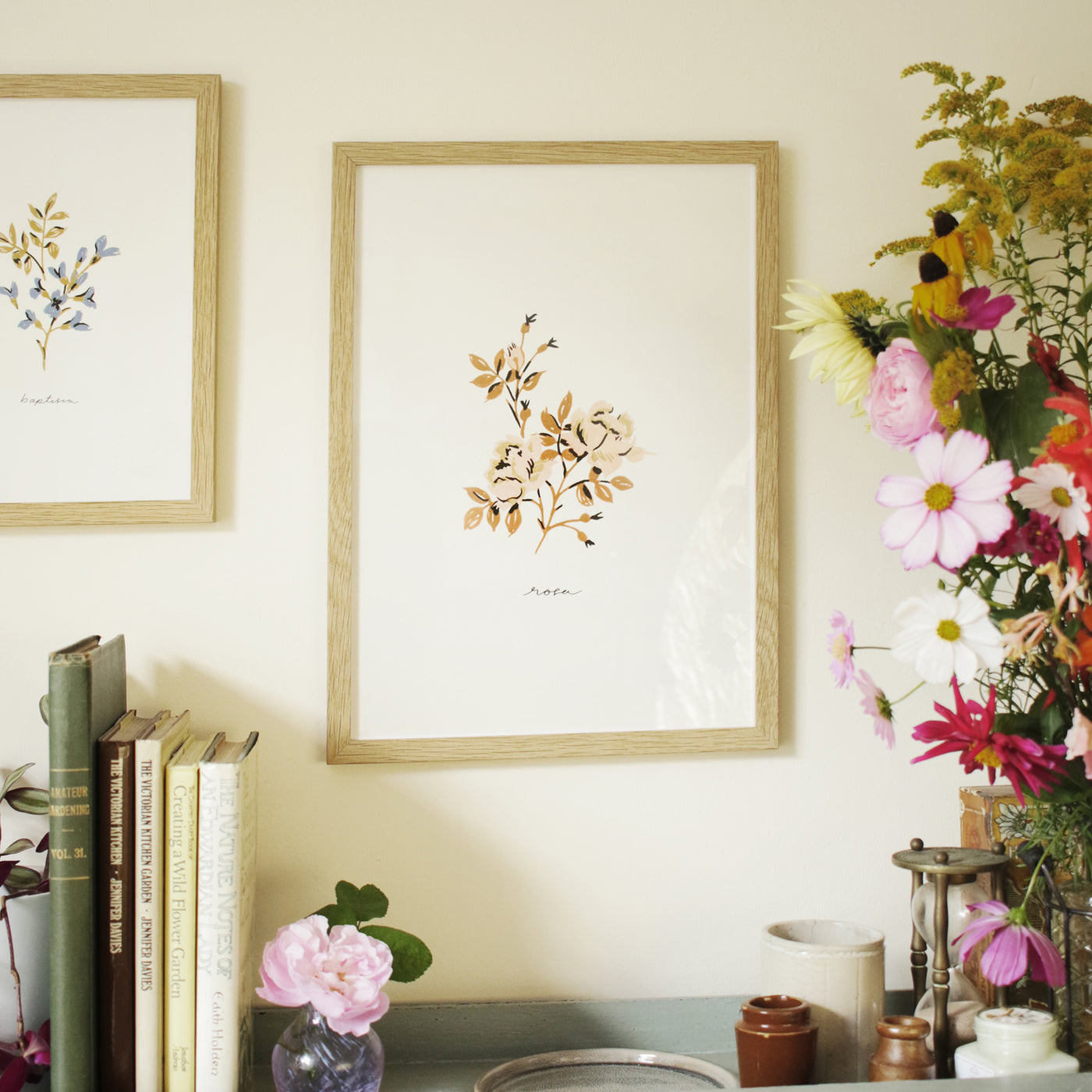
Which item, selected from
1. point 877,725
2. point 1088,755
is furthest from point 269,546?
point 1088,755

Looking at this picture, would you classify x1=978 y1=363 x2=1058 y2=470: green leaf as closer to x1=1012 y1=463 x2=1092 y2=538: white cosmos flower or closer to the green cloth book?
x1=1012 y1=463 x2=1092 y2=538: white cosmos flower

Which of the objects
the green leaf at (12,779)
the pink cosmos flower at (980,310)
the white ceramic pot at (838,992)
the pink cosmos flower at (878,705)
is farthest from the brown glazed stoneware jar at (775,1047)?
the green leaf at (12,779)

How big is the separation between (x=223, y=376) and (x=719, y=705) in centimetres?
64

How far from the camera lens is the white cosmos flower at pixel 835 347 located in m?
0.89

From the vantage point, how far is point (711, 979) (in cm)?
110

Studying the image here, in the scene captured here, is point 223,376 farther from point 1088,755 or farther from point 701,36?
point 1088,755

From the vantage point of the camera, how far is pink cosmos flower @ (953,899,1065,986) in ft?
2.55

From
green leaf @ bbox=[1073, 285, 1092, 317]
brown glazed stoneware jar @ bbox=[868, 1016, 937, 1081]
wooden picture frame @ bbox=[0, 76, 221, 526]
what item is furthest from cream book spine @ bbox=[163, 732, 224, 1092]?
green leaf @ bbox=[1073, 285, 1092, 317]

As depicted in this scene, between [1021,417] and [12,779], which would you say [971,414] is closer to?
[1021,417]

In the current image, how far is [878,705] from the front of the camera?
818mm

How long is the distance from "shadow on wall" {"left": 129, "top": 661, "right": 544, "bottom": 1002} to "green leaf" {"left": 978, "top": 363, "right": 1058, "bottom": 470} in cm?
64

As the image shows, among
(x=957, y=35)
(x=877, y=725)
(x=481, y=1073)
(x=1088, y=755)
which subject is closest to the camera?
(x=1088, y=755)

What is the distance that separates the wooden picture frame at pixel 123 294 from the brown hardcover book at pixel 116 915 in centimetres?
29

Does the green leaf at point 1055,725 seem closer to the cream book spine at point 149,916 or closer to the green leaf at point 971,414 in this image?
the green leaf at point 971,414
